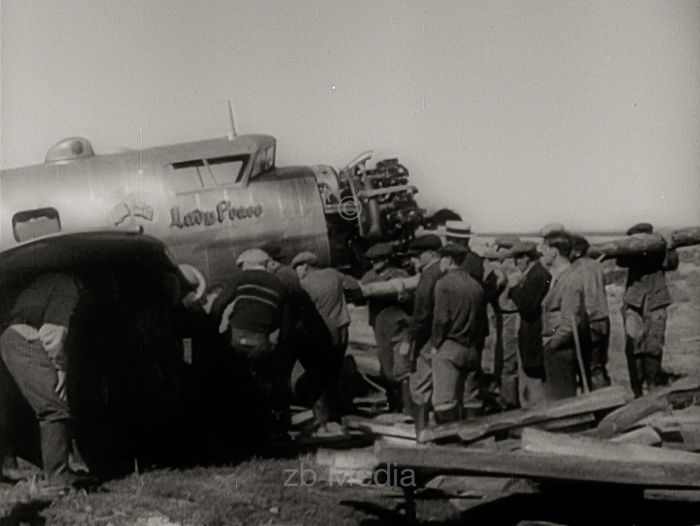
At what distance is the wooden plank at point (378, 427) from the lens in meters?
4.43

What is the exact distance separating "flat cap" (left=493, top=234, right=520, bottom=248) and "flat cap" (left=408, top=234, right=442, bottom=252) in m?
0.31


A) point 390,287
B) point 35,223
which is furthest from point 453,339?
point 35,223

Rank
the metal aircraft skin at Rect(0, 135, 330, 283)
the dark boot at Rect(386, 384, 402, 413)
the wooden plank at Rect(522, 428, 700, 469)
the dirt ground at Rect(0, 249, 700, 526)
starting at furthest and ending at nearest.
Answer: the dark boot at Rect(386, 384, 402, 413)
the metal aircraft skin at Rect(0, 135, 330, 283)
the dirt ground at Rect(0, 249, 700, 526)
the wooden plank at Rect(522, 428, 700, 469)

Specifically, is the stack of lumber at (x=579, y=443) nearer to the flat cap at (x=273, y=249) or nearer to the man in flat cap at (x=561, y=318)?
the man in flat cap at (x=561, y=318)

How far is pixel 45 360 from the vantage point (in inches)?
163

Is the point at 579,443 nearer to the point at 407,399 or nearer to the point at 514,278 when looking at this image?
the point at 407,399

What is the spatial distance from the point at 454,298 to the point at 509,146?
81 centimetres

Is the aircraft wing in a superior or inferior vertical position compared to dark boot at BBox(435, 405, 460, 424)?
superior

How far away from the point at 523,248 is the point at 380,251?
78 cm

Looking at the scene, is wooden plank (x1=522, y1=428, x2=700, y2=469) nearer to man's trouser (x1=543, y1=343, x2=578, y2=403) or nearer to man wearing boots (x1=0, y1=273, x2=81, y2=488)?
man's trouser (x1=543, y1=343, x2=578, y2=403)

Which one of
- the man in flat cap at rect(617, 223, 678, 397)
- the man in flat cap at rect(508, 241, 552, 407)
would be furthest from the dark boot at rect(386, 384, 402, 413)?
the man in flat cap at rect(617, 223, 678, 397)

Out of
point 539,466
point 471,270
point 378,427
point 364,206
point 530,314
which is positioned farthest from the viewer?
point 364,206

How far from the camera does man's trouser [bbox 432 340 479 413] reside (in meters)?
4.61

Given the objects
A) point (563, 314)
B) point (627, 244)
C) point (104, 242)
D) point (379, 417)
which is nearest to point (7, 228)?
point (104, 242)
